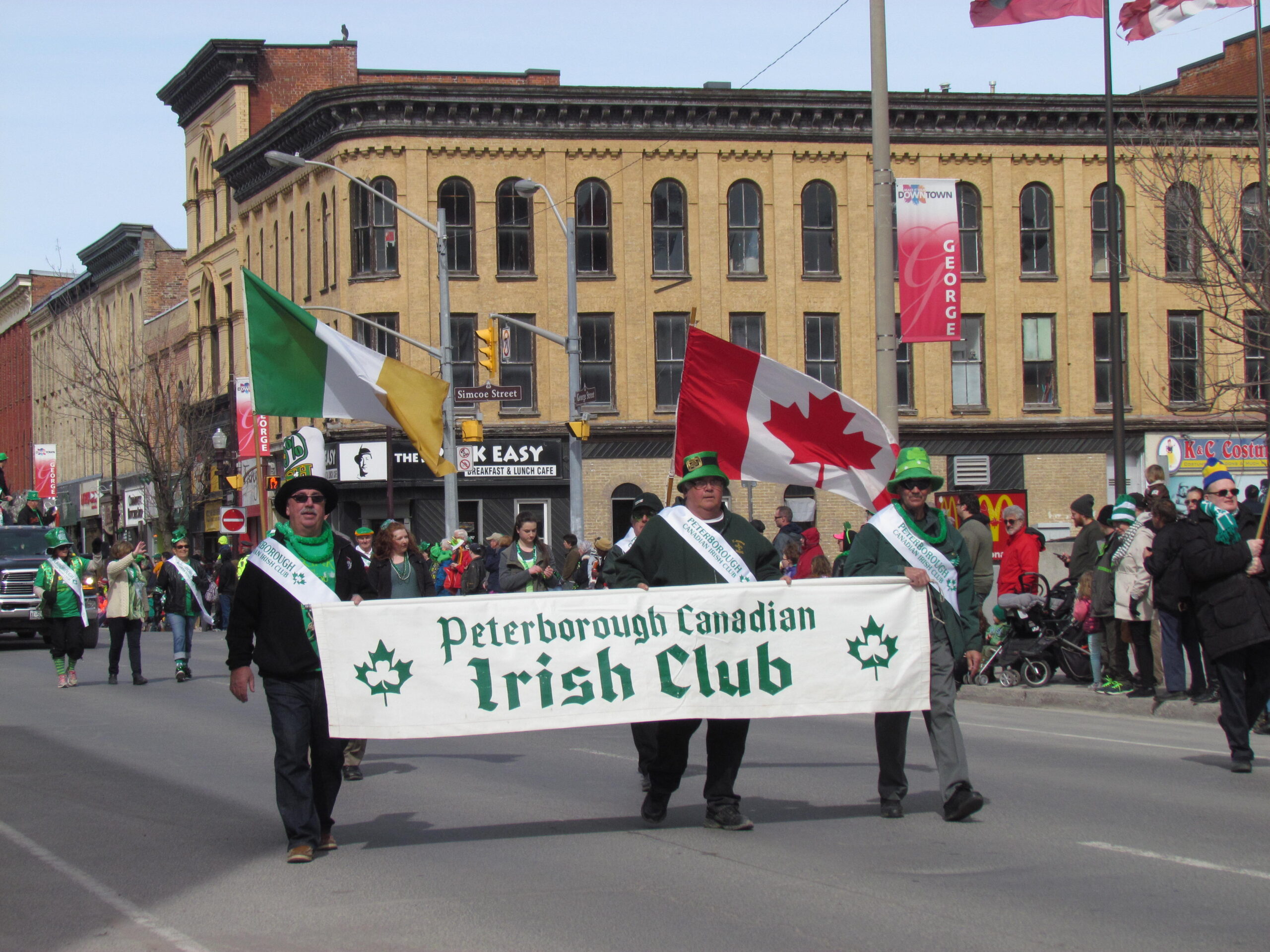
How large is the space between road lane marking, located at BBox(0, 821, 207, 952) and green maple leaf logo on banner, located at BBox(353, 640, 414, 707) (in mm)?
1515

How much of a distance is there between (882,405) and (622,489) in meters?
23.1

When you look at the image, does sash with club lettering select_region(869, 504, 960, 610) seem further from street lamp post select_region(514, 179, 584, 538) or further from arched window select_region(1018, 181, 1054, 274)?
arched window select_region(1018, 181, 1054, 274)

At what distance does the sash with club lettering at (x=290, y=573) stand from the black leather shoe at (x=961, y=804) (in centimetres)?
341

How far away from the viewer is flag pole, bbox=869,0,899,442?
644 inches

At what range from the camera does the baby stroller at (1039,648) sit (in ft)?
52.6

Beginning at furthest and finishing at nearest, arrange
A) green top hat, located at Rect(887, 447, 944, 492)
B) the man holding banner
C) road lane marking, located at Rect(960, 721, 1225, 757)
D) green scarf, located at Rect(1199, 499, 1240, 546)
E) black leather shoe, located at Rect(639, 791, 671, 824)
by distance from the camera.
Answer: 1. road lane marking, located at Rect(960, 721, 1225, 757)
2. green scarf, located at Rect(1199, 499, 1240, 546)
3. green top hat, located at Rect(887, 447, 944, 492)
4. black leather shoe, located at Rect(639, 791, 671, 824)
5. the man holding banner

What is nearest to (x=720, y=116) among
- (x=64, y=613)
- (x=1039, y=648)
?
(x=64, y=613)

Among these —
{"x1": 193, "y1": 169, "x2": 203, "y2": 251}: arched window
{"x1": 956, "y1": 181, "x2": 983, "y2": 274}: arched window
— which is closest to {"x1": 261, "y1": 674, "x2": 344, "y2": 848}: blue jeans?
{"x1": 956, "y1": 181, "x2": 983, "y2": 274}: arched window

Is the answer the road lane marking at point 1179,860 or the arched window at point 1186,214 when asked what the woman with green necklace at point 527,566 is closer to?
the road lane marking at point 1179,860

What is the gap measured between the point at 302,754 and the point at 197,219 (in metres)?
Result: 49.3

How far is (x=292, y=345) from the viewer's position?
11164 millimetres

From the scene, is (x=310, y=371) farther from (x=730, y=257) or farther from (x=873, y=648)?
(x=730, y=257)

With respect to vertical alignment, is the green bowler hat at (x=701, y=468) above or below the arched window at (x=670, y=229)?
below

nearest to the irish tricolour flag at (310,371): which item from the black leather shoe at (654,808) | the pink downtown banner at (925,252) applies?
the black leather shoe at (654,808)
